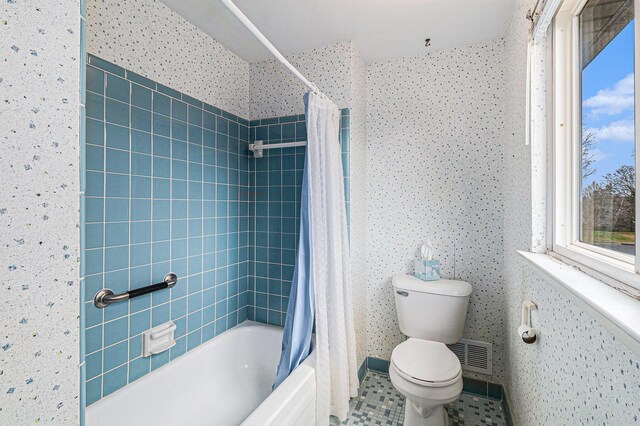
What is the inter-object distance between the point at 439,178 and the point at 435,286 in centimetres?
73

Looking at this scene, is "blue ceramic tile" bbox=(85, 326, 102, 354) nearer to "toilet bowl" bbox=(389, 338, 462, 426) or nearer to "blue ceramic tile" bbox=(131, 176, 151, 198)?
"blue ceramic tile" bbox=(131, 176, 151, 198)

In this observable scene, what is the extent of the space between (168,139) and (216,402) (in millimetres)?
1543

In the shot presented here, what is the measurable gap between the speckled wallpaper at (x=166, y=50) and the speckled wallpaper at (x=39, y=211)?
1.09 m

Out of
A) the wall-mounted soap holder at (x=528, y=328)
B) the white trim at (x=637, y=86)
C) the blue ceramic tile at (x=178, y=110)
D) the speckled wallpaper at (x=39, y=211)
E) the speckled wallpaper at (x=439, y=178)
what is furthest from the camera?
the speckled wallpaper at (x=439, y=178)

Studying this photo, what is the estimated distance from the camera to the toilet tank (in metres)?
1.85

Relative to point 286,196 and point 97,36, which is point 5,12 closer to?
point 97,36

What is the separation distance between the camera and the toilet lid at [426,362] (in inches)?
58.1

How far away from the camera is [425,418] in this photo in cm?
155

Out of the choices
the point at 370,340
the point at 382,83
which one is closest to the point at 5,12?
the point at 382,83

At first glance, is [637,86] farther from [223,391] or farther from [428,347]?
[223,391]

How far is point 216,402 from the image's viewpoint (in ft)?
5.71

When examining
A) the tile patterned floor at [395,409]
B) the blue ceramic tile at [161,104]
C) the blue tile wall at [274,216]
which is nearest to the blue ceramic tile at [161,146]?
the blue ceramic tile at [161,104]

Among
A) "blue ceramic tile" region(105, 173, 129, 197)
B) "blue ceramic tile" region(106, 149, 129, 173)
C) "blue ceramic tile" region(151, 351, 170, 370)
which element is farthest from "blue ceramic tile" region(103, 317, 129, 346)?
"blue ceramic tile" region(106, 149, 129, 173)

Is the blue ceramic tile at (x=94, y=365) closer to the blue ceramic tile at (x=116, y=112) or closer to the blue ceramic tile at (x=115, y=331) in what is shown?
the blue ceramic tile at (x=115, y=331)
